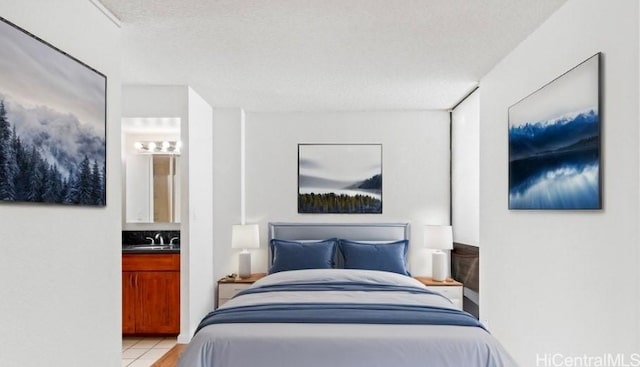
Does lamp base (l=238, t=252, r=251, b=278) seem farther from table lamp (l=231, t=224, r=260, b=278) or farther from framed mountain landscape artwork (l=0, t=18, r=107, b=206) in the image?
framed mountain landscape artwork (l=0, t=18, r=107, b=206)

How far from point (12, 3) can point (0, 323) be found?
1320mm

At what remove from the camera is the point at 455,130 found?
5.51 meters

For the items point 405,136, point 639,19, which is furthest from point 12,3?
point 405,136

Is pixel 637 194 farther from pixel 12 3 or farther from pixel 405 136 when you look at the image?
pixel 405 136

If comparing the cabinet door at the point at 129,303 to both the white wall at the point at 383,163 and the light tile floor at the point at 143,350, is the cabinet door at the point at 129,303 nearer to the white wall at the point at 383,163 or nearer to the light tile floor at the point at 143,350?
the light tile floor at the point at 143,350

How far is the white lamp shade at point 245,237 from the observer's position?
5.29m

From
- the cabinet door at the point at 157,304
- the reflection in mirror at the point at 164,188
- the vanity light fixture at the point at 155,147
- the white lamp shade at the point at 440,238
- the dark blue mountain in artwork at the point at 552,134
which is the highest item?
the vanity light fixture at the point at 155,147

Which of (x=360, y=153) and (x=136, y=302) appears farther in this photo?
(x=360, y=153)

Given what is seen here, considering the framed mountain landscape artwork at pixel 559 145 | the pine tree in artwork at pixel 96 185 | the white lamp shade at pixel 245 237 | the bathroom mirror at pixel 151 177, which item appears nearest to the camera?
the framed mountain landscape artwork at pixel 559 145

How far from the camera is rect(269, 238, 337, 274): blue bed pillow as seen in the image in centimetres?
498

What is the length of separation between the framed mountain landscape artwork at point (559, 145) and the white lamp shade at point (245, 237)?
2880 millimetres

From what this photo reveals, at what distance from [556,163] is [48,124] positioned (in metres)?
2.62

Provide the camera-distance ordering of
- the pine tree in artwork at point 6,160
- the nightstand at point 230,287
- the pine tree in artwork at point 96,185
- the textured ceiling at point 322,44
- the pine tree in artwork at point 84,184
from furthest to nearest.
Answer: the nightstand at point 230,287 < the textured ceiling at point 322,44 < the pine tree in artwork at point 96,185 < the pine tree in artwork at point 84,184 < the pine tree in artwork at point 6,160

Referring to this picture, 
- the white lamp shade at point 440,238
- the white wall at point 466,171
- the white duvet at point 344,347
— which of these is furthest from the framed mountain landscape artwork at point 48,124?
the white lamp shade at point 440,238
